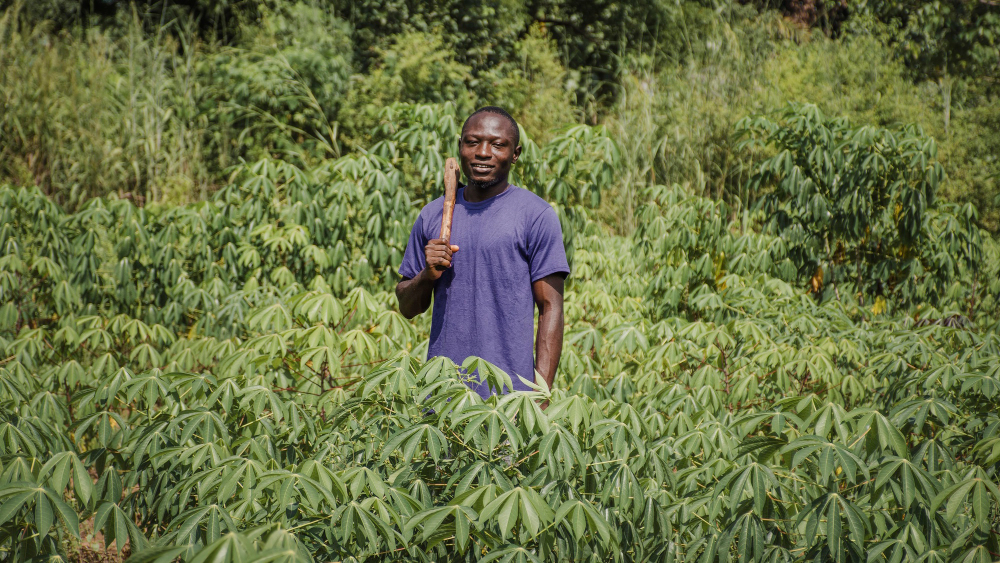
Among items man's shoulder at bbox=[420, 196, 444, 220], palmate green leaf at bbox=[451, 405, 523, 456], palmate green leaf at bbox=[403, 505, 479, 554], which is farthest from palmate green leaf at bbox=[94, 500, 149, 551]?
man's shoulder at bbox=[420, 196, 444, 220]

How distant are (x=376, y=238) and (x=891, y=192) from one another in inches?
90.4

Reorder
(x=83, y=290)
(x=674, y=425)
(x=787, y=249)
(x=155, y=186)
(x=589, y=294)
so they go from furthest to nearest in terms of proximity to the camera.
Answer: (x=155, y=186), (x=787, y=249), (x=589, y=294), (x=83, y=290), (x=674, y=425)

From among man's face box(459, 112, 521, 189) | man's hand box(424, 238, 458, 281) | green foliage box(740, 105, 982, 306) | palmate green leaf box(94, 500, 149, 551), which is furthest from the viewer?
green foliage box(740, 105, 982, 306)

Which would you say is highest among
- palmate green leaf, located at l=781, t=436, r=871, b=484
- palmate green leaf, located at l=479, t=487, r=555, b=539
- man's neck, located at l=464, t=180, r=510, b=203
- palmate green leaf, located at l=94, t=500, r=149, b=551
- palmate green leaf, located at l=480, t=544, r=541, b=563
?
man's neck, located at l=464, t=180, r=510, b=203

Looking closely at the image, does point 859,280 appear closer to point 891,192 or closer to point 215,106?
point 891,192

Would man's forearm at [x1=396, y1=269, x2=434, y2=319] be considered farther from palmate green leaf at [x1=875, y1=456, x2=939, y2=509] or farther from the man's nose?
palmate green leaf at [x1=875, y1=456, x2=939, y2=509]

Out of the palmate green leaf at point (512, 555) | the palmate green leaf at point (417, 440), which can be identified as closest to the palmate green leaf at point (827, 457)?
the palmate green leaf at point (512, 555)

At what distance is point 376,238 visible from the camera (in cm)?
295

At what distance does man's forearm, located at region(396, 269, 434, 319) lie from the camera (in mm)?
1711

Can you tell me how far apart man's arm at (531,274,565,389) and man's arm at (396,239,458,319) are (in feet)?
0.79

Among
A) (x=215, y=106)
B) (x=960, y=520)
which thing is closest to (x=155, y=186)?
(x=215, y=106)

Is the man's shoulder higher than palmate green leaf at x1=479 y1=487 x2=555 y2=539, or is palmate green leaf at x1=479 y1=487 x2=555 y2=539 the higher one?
the man's shoulder

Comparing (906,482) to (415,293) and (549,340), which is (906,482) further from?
(415,293)

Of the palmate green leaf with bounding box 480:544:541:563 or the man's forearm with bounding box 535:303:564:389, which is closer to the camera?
the palmate green leaf with bounding box 480:544:541:563
